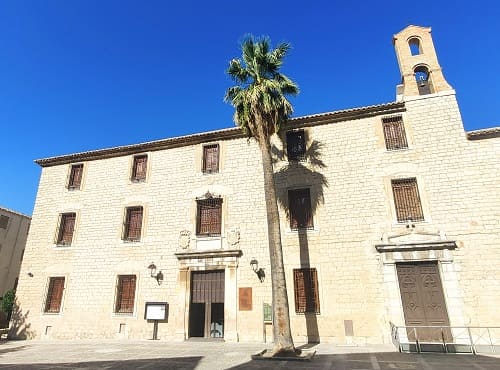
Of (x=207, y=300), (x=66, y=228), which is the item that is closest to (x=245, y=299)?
(x=207, y=300)

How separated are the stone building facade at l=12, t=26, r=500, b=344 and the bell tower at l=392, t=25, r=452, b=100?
0.22 ft

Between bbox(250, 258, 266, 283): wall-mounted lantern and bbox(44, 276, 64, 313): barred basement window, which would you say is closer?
bbox(250, 258, 266, 283): wall-mounted lantern

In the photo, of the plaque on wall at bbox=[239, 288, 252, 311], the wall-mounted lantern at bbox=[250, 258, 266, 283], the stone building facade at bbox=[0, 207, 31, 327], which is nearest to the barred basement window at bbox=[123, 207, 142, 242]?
the plaque on wall at bbox=[239, 288, 252, 311]

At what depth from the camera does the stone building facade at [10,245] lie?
25000 mm

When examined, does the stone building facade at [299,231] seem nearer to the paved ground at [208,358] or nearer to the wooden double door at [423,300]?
the wooden double door at [423,300]

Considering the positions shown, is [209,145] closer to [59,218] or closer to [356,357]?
[59,218]

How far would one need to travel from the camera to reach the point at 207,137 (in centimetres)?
1658

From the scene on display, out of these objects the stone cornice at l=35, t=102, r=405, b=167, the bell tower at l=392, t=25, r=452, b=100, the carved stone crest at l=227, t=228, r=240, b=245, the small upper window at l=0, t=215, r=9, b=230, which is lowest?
the carved stone crest at l=227, t=228, r=240, b=245

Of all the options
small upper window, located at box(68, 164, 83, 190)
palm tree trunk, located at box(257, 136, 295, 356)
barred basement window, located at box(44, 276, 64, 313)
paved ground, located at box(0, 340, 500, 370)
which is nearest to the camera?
paved ground, located at box(0, 340, 500, 370)

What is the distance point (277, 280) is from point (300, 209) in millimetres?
4607

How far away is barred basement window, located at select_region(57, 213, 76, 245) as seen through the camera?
1688 cm

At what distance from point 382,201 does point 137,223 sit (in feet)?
38.3

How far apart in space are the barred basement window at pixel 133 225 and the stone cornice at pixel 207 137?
136 inches

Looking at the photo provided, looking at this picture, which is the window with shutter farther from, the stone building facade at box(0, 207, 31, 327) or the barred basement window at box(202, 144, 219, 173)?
the stone building facade at box(0, 207, 31, 327)
